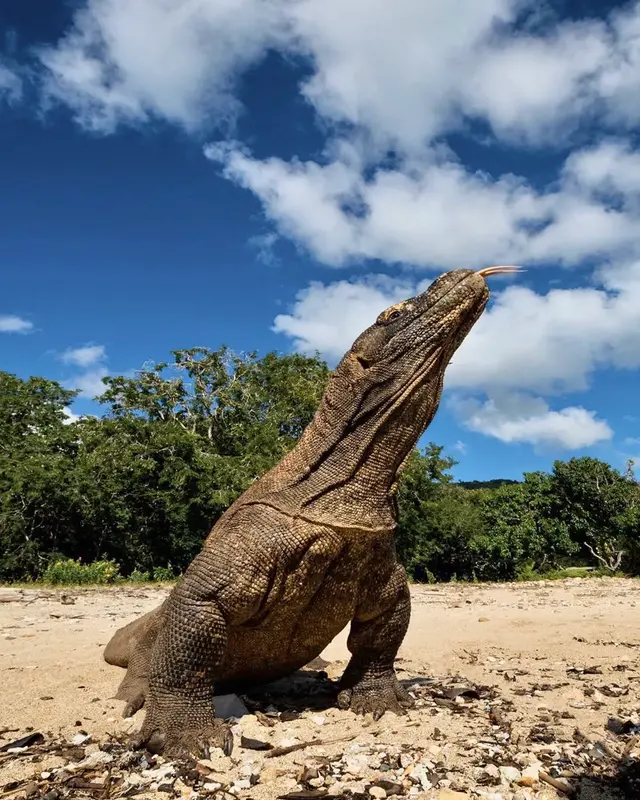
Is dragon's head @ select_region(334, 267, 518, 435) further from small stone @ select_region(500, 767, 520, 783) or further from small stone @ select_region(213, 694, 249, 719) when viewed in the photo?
small stone @ select_region(213, 694, 249, 719)

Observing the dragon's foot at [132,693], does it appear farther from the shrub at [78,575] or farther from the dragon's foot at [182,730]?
the shrub at [78,575]

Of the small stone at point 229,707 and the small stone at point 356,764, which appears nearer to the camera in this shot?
the small stone at point 356,764

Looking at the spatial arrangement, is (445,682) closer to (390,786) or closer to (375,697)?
(375,697)

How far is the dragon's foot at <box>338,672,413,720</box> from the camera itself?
5141mm

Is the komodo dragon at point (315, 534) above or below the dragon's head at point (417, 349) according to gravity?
below

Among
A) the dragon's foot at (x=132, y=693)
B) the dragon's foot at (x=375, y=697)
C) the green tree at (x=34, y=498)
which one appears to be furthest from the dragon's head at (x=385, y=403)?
the green tree at (x=34, y=498)

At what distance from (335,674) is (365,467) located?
363 centimetres

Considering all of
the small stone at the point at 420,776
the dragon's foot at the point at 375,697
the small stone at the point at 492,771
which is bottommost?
the small stone at the point at 420,776

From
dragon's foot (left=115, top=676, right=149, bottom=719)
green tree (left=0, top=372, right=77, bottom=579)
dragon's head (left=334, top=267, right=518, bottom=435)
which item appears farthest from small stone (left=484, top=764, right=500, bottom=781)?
green tree (left=0, top=372, right=77, bottom=579)

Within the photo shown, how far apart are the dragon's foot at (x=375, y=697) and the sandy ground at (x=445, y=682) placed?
129 mm

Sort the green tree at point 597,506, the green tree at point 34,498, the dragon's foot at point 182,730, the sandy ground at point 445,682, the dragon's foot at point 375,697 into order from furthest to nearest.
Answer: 1. the green tree at point 597,506
2. the green tree at point 34,498
3. the dragon's foot at point 375,697
4. the dragon's foot at point 182,730
5. the sandy ground at point 445,682

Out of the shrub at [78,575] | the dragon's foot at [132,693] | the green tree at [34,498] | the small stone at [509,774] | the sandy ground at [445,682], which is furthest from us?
the green tree at [34,498]

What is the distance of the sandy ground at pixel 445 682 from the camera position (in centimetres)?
397

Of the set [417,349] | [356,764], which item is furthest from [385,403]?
[356,764]
